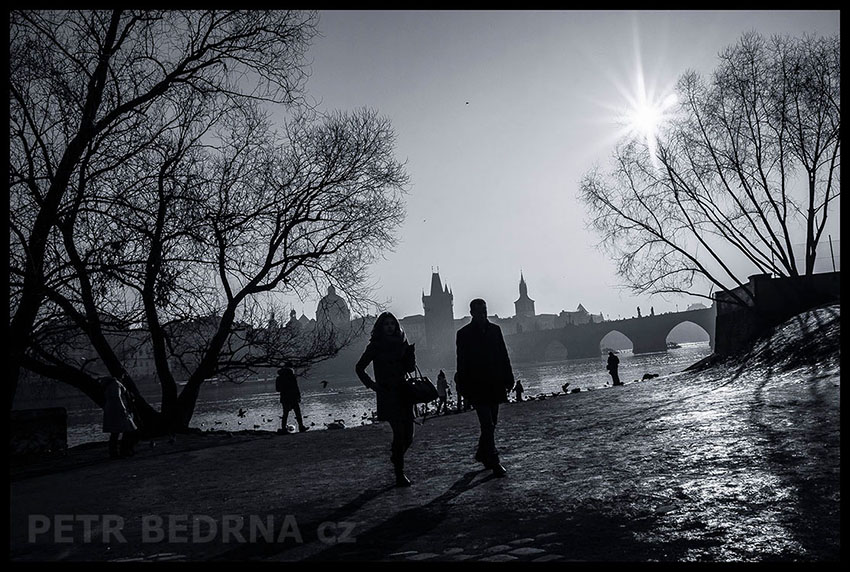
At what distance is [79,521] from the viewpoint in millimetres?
Result: 4934

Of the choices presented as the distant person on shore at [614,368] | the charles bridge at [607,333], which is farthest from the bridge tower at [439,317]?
the distant person on shore at [614,368]

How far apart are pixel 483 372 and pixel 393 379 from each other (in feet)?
2.91

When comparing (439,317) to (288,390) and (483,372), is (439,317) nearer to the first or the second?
(288,390)

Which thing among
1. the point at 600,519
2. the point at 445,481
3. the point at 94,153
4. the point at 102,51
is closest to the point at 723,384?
the point at 445,481

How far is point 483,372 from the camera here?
5.88 metres

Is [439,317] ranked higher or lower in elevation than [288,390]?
higher

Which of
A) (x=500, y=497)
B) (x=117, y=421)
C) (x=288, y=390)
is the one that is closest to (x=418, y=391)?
(x=500, y=497)

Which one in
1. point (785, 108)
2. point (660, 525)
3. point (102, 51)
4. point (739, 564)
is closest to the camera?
point (739, 564)

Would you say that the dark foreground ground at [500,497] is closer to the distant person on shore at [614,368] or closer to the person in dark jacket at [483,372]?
the person in dark jacket at [483,372]

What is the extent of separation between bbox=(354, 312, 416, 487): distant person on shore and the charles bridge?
104m

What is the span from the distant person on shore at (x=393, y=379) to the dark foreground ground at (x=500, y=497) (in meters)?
0.36

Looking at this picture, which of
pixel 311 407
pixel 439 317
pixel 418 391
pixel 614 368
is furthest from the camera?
pixel 439 317

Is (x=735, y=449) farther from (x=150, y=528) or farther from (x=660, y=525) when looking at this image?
(x=150, y=528)

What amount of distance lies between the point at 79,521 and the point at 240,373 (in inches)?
346
